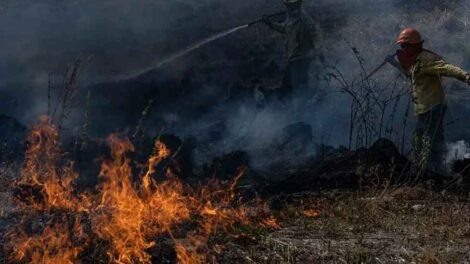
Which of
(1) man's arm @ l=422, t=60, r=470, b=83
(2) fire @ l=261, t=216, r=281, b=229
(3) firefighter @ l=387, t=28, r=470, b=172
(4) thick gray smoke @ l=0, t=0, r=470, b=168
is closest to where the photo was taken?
(2) fire @ l=261, t=216, r=281, b=229

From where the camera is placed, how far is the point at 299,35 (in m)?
9.13

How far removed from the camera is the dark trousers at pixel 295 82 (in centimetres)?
939

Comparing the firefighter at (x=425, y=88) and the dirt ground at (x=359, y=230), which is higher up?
the firefighter at (x=425, y=88)

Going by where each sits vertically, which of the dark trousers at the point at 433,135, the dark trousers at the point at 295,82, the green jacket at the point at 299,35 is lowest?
the dark trousers at the point at 433,135

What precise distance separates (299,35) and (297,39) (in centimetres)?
8

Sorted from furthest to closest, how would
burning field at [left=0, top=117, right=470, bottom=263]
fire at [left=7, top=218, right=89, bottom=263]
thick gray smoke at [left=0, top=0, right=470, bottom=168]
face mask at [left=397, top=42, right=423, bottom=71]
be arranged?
thick gray smoke at [left=0, top=0, right=470, bottom=168]
face mask at [left=397, top=42, right=423, bottom=71]
burning field at [left=0, top=117, right=470, bottom=263]
fire at [left=7, top=218, right=89, bottom=263]

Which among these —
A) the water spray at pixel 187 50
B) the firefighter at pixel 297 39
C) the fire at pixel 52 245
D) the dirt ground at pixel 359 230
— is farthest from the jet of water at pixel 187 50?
the fire at pixel 52 245

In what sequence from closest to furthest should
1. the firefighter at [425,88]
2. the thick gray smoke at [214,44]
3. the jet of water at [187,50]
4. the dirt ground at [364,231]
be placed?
the dirt ground at [364,231] → the firefighter at [425,88] → the thick gray smoke at [214,44] → the jet of water at [187,50]

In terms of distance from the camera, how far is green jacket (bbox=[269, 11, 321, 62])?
9.09 meters

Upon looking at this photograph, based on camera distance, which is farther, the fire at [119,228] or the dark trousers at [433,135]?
the dark trousers at [433,135]

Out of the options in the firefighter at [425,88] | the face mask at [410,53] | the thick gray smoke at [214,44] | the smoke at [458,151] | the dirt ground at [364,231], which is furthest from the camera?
the thick gray smoke at [214,44]

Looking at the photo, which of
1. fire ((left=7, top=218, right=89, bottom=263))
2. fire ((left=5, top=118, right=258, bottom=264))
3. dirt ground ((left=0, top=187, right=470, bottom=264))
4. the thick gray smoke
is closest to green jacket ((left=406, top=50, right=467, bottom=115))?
dirt ground ((left=0, top=187, right=470, bottom=264))

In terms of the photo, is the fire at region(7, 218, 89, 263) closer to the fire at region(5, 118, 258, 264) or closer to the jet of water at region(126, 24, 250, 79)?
the fire at region(5, 118, 258, 264)

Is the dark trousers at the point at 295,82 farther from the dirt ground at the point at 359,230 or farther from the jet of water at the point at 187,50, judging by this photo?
the dirt ground at the point at 359,230
